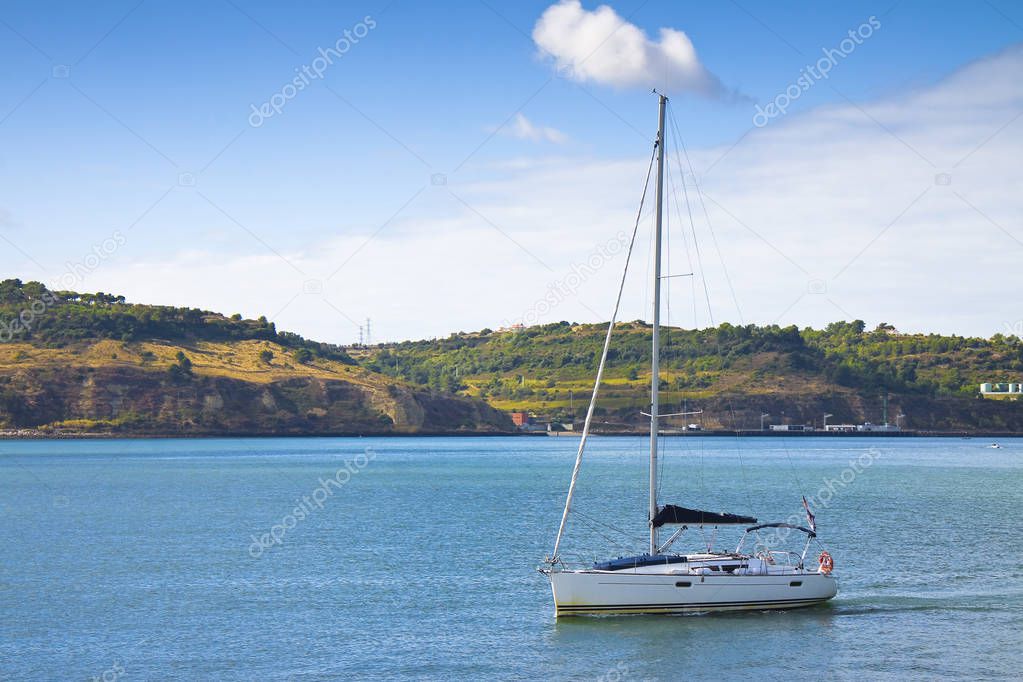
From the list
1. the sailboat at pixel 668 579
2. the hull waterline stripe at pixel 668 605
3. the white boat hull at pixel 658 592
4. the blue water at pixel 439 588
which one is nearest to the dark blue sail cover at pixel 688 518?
the sailboat at pixel 668 579

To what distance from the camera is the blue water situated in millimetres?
30750

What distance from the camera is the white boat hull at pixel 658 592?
110 feet

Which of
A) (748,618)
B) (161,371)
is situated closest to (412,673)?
(748,618)

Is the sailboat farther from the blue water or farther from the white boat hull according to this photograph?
the blue water

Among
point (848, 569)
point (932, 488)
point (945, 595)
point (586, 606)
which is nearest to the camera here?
point (586, 606)

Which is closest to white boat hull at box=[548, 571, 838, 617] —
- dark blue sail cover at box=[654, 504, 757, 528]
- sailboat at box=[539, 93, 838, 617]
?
sailboat at box=[539, 93, 838, 617]

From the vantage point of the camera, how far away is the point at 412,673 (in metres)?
29.7

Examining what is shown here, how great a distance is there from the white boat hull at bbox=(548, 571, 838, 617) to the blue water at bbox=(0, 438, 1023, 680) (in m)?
0.51

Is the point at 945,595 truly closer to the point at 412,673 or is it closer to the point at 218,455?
the point at 412,673

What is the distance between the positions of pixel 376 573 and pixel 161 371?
156272 mm

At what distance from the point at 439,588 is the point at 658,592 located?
10.8 meters

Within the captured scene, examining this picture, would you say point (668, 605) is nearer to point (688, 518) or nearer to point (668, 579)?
point (668, 579)

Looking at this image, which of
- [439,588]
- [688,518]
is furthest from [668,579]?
[439,588]

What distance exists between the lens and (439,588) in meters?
41.4
